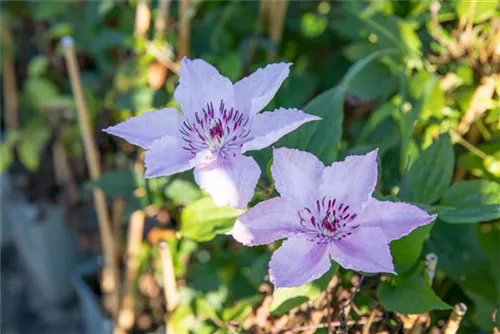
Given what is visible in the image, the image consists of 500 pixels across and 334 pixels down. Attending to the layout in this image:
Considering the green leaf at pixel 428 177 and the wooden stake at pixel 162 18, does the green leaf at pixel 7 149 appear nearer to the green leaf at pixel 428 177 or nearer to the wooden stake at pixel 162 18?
the wooden stake at pixel 162 18

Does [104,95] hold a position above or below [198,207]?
below

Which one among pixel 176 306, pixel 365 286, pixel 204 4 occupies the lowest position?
pixel 176 306

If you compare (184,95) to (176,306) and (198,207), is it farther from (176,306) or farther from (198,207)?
(176,306)

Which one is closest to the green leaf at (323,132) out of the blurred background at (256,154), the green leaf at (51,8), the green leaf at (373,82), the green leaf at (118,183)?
the blurred background at (256,154)

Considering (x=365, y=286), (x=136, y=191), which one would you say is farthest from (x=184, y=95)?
(x=136, y=191)

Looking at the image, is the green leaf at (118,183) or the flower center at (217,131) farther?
the green leaf at (118,183)

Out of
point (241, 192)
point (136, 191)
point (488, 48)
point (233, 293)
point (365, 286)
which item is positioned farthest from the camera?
point (233, 293)
